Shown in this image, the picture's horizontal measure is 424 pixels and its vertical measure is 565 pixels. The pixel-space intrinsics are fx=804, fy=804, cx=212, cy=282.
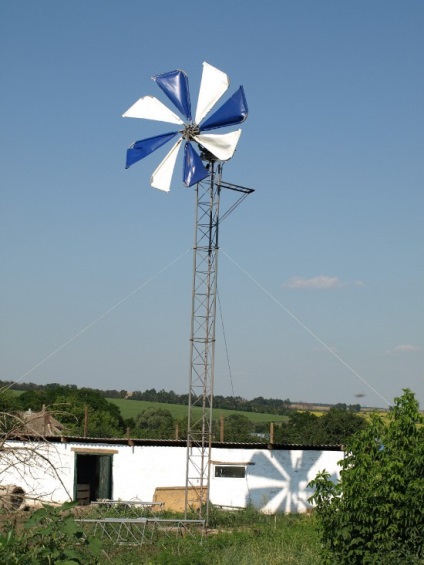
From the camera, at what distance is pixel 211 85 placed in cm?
2186

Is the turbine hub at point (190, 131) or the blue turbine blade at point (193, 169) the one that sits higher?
the turbine hub at point (190, 131)

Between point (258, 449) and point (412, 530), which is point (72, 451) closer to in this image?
point (258, 449)

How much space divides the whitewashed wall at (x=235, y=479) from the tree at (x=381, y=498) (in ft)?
46.6

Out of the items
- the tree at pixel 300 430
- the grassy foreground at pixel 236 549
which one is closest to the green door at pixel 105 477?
the grassy foreground at pixel 236 549

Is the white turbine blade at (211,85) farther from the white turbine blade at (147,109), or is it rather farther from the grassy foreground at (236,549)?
the grassy foreground at (236,549)

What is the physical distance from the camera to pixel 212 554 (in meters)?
15.4

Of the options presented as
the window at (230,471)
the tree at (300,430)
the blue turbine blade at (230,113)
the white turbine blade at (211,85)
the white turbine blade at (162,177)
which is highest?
the white turbine blade at (211,85)

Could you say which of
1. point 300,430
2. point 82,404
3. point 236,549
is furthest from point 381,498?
point 82,404

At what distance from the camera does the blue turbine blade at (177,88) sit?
2203 centimetres

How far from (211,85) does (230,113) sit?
91 cm

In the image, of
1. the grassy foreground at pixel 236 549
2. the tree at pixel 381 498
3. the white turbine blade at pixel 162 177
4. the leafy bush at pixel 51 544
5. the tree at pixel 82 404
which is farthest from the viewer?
the tree at pixel 82 404

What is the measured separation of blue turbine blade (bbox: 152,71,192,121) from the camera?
22.0m

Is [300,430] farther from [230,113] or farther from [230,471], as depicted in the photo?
[230,113]

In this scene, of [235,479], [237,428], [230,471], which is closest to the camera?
[235,479]
